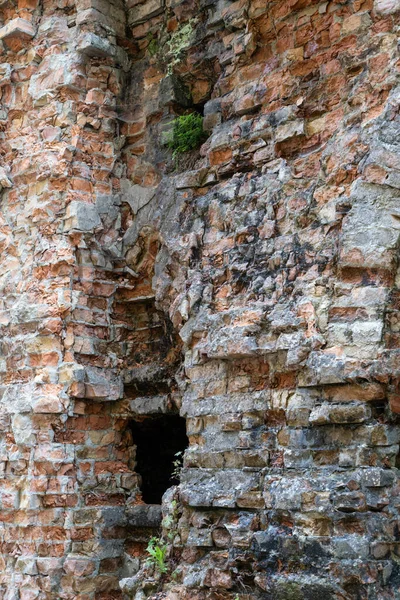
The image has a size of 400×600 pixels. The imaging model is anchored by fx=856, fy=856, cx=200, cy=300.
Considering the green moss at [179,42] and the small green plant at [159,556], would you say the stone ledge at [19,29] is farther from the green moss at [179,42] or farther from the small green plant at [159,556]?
the small green plant at [159,556]

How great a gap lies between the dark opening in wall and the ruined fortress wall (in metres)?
0.16

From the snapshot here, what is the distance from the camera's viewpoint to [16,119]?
242 inches

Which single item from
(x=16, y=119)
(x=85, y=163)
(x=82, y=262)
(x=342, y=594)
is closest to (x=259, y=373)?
(x=342, y=594)

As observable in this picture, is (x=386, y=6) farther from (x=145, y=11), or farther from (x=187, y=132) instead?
(x=145, y=11)

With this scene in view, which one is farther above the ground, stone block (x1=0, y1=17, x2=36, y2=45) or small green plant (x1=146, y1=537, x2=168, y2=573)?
stone block (x1=0, y1=17, x2=36, y2=45)

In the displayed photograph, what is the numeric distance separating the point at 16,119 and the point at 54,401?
2.10 meters

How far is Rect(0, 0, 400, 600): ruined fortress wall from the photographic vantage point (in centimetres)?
407

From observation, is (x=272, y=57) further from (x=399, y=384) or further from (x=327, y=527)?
(x=327, y=527)

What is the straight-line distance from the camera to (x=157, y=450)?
610 centimetres

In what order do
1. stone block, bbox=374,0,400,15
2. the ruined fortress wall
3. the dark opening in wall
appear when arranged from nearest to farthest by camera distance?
1. the ruined fortress wall
2. stone block, bbox=374,0,400,15
3. the dark opening in wall

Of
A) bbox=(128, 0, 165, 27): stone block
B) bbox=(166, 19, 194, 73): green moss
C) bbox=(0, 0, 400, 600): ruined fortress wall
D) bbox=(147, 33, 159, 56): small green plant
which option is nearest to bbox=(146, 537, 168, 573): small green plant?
bbox=(0, 0, 400, 600): ruined fortress wall

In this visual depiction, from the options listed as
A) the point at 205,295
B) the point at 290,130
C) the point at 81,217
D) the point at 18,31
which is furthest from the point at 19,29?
the point at 205,295

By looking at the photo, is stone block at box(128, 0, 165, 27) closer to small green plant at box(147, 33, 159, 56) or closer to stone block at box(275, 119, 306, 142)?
small green plant at box(147, 33, 159, 56)

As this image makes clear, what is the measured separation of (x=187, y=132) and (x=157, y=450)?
2.24 metres
